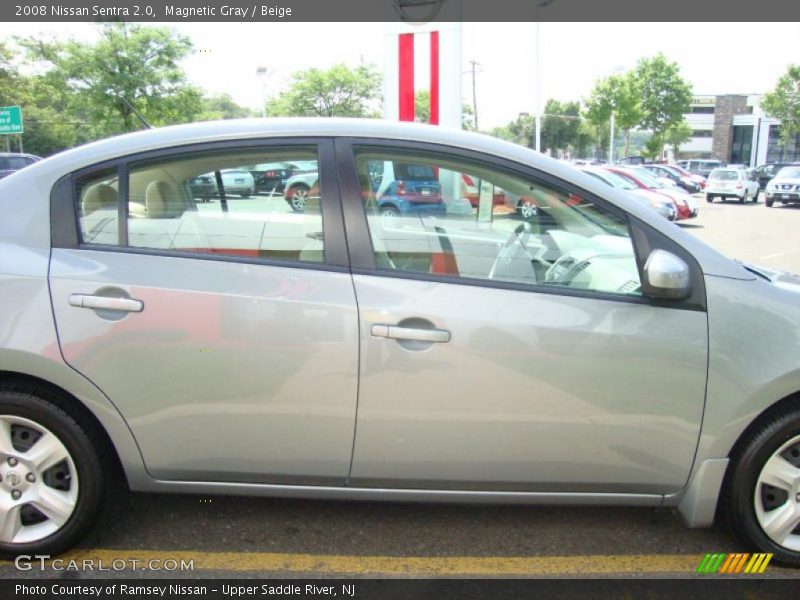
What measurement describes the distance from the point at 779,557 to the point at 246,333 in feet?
7.40

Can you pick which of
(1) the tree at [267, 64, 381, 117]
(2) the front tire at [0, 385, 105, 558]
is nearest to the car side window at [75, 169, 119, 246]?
(2) the front tire at [0, 385, 105, 558]

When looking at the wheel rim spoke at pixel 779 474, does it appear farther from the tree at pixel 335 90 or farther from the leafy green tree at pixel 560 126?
the leafy green tree at pixel 560 126

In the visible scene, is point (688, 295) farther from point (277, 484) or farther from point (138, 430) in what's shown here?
point (138, 430)

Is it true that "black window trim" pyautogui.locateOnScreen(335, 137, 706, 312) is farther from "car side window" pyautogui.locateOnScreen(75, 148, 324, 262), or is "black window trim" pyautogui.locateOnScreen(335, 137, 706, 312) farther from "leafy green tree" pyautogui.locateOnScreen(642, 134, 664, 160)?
"leafy green tree" pyautogui.locateOnScreen(642, 134, 664, 160)

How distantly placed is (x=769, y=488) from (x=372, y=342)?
1665 millimetres

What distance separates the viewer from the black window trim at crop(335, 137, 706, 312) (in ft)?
7.62

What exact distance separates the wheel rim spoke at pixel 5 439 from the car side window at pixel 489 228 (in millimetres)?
1555

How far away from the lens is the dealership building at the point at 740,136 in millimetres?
70250

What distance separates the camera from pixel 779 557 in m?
2.45

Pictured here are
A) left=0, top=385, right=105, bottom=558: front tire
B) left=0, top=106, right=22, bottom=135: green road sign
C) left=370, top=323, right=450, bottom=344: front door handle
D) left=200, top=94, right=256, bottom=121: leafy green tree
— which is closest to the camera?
left=370, top=323, right=450, bottom=344: front door handle

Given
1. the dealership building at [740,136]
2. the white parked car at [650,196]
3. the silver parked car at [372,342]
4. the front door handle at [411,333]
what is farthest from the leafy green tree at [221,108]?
the dealership building at [740,136]

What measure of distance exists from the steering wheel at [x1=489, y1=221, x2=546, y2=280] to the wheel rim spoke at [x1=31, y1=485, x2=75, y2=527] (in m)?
1.88

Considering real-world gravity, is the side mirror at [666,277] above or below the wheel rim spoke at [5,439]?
above
